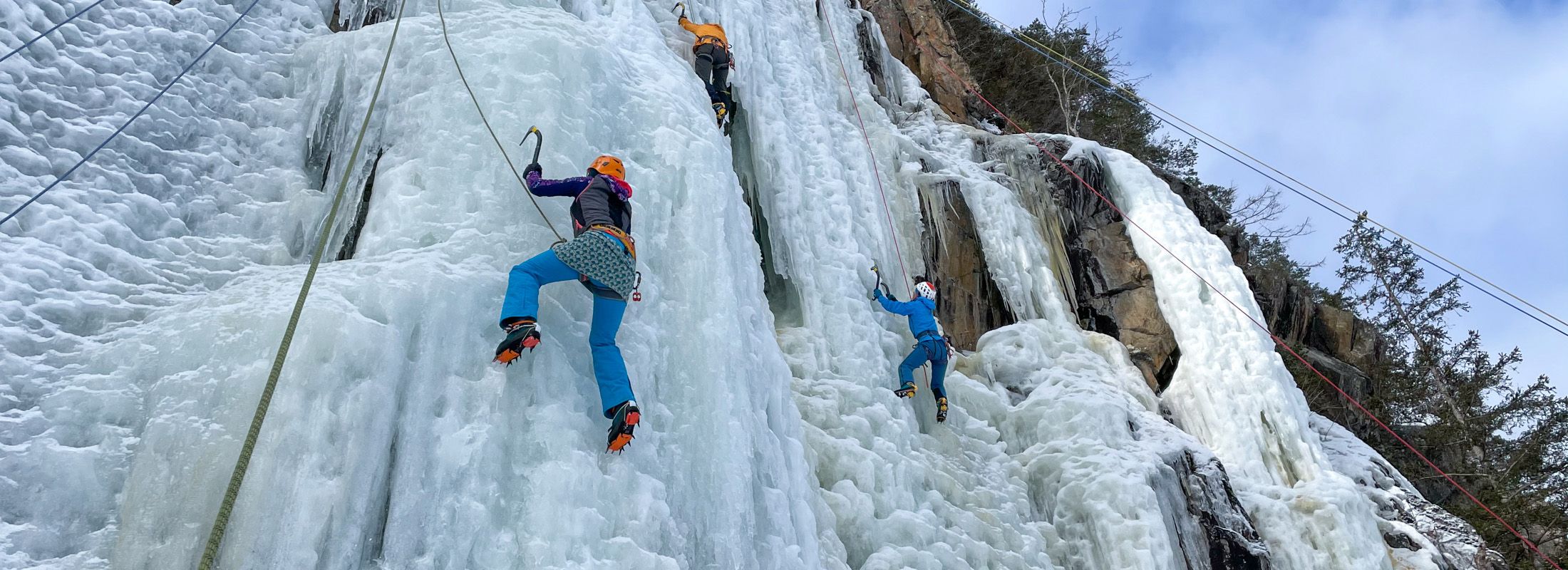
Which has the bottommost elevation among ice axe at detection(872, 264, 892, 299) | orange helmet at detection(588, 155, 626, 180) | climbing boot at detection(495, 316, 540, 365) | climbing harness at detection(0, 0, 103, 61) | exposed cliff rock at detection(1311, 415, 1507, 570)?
climbing harness at detection(0, 0, 103, 61)

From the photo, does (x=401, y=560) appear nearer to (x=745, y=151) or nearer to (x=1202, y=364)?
(x=745, y=151)

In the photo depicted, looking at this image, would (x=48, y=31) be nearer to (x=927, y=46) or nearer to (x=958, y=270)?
(x=958, y=270)

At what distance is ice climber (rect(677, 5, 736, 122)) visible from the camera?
6.52m

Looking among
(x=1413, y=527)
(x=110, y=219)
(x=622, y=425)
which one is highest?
(x=1413, y=527)

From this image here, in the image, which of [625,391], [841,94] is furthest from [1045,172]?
[625,391]

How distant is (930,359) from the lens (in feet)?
19.0

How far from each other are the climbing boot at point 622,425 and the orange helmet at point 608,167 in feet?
3.68

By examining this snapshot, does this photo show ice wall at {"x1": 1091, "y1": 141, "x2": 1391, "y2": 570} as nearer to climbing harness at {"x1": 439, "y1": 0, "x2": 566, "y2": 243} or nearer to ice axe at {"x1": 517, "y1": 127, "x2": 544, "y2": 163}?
climbing harness at {"x1": 439, "y1": 0, "x2": 566, "y2": 243}

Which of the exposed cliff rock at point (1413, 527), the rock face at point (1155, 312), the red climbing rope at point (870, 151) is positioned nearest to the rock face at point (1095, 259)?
the rock face at point (1155, 312)

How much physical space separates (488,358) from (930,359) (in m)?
3.46

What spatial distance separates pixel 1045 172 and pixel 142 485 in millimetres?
9278

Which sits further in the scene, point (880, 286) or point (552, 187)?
point (880, 286)

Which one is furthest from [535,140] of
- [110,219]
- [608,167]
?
[110,219]

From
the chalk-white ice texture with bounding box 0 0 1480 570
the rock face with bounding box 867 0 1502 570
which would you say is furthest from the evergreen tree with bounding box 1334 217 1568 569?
the chalk-white ice texture with bounding box 0 0 1480 570
